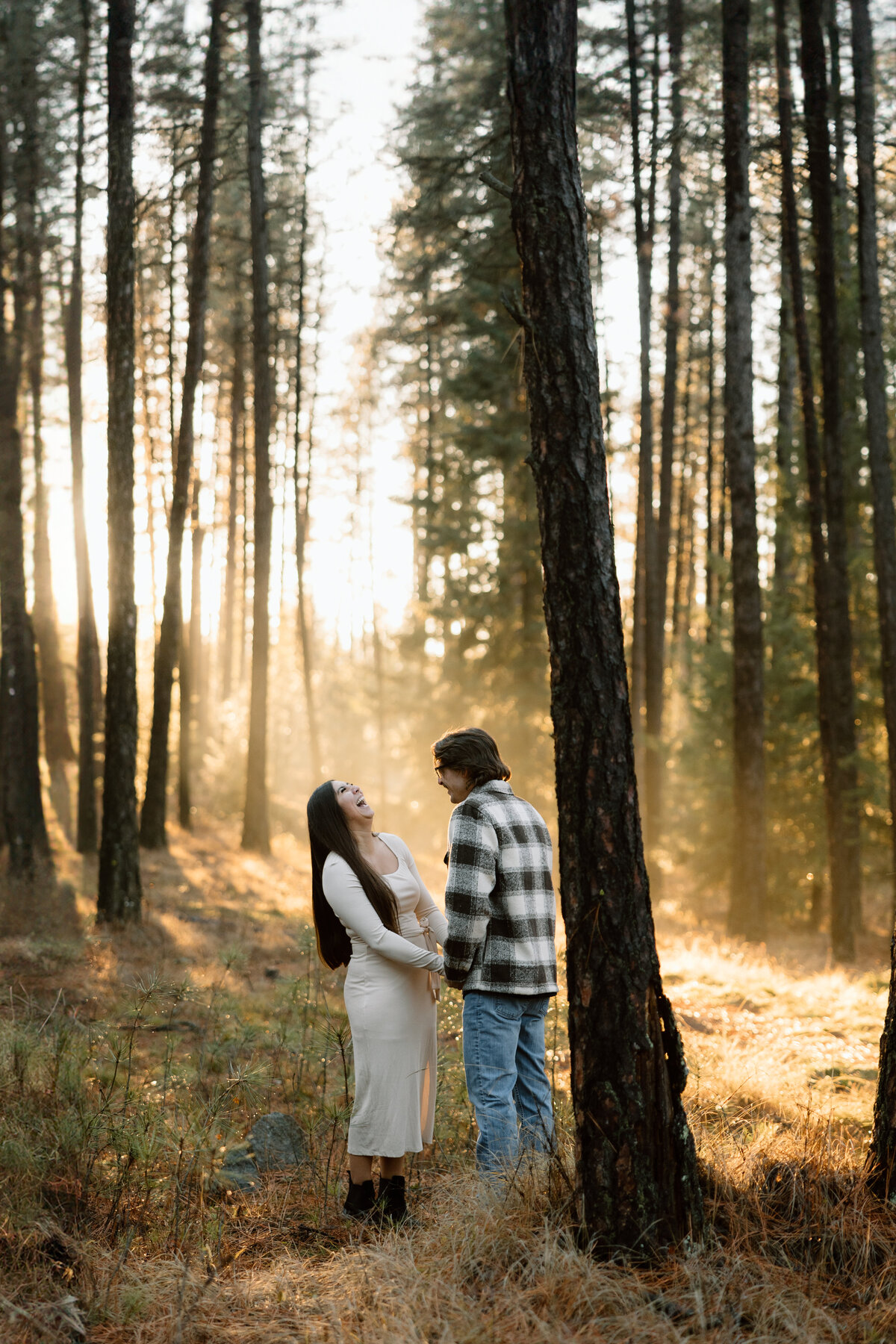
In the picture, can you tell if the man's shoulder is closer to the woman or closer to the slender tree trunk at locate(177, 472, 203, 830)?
the woman

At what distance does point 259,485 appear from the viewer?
17.2 metres

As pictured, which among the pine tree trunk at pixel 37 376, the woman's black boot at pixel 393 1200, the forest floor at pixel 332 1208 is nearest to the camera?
the forest floor at pixel 332 1208

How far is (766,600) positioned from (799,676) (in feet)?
4.39

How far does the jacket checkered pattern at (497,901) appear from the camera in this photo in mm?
3986

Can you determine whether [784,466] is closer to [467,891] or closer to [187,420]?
[187,420]

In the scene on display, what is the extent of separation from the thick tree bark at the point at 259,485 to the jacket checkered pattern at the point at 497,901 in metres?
13.2

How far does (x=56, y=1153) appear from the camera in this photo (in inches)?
169

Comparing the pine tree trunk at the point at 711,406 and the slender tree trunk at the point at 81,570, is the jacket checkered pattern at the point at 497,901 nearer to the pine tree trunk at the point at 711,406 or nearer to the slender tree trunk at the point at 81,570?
the slender tree trunk at the point at 81,570

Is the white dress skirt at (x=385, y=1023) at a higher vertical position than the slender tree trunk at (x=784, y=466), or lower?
lower

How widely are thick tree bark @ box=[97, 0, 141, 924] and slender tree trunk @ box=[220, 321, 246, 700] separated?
37.7 ft

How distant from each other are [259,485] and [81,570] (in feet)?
11.1

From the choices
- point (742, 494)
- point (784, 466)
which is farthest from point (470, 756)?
point (784, 466)

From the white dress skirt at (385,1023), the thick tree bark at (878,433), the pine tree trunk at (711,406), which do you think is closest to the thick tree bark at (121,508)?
A: the white dress skirt at (385,1023)

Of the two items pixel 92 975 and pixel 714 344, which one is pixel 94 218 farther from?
pixel 714 344
